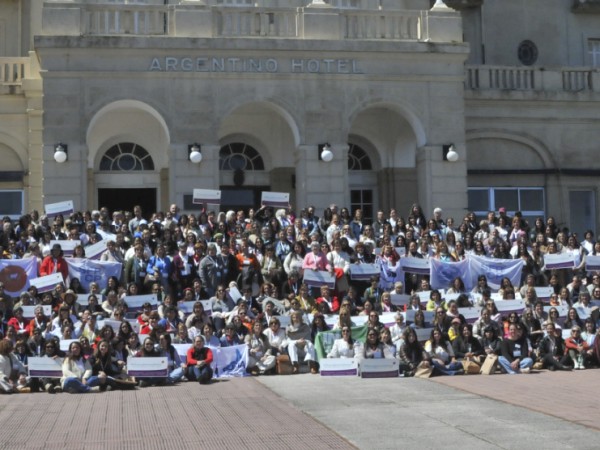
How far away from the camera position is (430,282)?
2309cm

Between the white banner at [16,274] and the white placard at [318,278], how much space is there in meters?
5.67

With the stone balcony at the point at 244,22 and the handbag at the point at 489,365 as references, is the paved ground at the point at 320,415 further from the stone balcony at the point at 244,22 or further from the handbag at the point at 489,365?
the stone balcony at the point at 244,22

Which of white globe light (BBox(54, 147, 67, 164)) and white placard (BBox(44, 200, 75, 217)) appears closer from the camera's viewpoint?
white placard (BBox(44, 200, 75, 217))

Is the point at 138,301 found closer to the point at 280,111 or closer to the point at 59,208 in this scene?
the point at 59,208

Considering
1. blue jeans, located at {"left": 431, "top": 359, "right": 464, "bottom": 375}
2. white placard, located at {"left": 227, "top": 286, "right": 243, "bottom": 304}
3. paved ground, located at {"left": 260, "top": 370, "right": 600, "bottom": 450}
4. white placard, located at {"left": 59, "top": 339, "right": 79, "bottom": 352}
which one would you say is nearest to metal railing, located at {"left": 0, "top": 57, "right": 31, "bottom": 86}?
white placard, located at {"left": 227, "top": 286, "right": 243, "bottom": 304}

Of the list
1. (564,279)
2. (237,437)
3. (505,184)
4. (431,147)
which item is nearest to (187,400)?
(237,437)

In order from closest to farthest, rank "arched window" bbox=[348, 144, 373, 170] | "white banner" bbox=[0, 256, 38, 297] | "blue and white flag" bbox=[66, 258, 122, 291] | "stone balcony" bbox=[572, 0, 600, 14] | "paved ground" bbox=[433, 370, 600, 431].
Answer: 1. "paved ground" bbox=[433, 370, 600, 431]
2. "white banner" bbox=[0, 256, 38, 297]
3. "blue and white flag" bbox=[66, 258, 122, 291]
4. "arched window" bbox=[348, 144, 373, 170]
5. "stone balcony" bbox=[572, 0, 600, 14]

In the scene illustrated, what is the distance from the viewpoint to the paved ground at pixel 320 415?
1208cm

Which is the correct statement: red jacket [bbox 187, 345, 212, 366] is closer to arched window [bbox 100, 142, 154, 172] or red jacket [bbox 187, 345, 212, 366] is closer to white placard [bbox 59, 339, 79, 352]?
white placard [bbox 59, 339, 79, 352]

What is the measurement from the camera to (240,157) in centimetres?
3017

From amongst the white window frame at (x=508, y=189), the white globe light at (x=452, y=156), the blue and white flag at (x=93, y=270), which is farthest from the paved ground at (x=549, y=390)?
the white window frame at (x=508, y=189)

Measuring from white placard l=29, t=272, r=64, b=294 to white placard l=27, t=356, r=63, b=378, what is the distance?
11.5ft

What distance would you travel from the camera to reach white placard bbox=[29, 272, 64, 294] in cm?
2072

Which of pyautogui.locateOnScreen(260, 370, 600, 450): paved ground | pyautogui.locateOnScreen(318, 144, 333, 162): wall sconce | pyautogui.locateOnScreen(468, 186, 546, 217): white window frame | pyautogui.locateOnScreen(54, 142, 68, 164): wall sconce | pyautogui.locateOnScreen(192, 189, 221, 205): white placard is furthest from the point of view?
pyautogui.locateOnScreen(468, 186, 546, 217): white window frame
